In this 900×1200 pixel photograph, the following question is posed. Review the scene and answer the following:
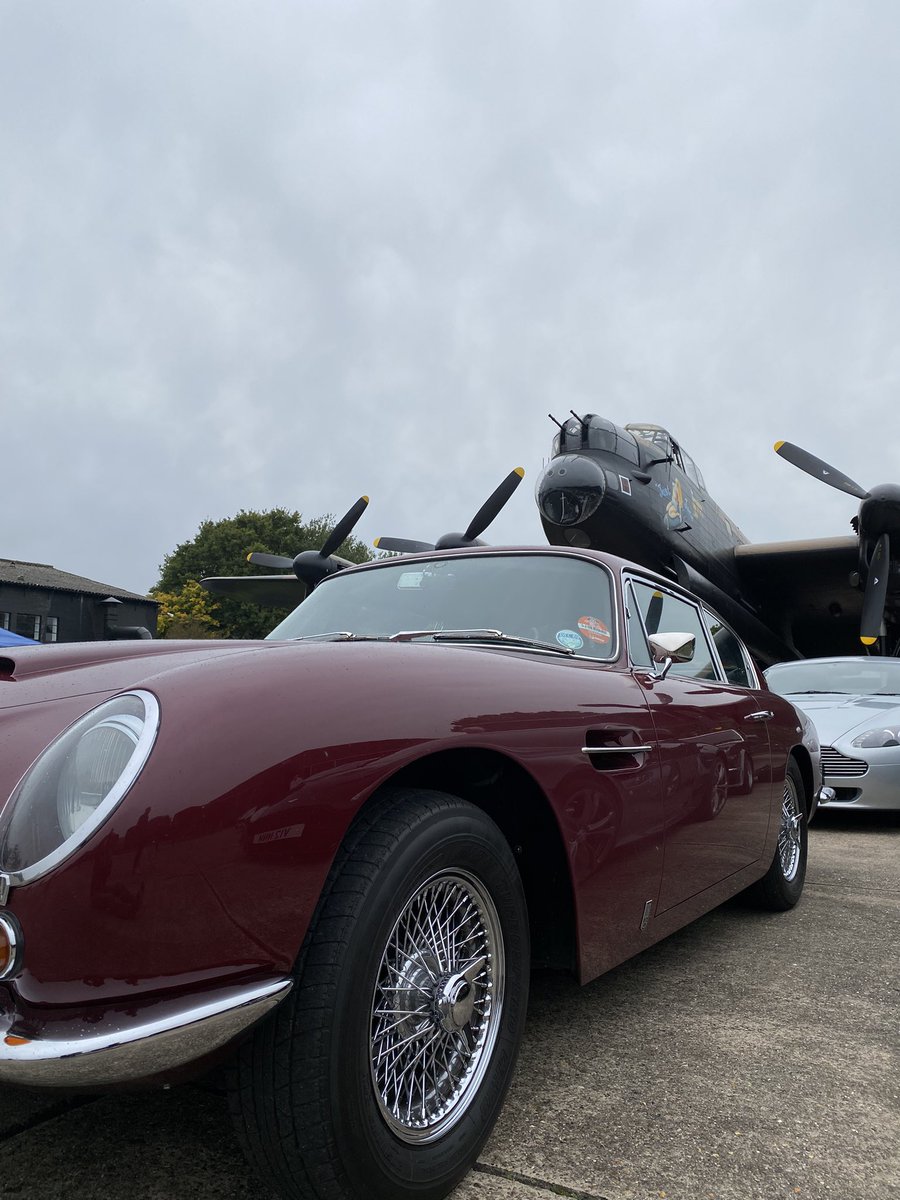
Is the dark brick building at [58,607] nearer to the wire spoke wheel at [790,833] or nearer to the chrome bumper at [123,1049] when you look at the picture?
the wire spoke wheel at [790,833]

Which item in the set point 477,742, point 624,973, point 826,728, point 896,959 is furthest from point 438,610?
point 826,728

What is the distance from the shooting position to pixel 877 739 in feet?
22.0

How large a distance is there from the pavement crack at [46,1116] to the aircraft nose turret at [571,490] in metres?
13.0

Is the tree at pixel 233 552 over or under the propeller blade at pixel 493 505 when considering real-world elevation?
over

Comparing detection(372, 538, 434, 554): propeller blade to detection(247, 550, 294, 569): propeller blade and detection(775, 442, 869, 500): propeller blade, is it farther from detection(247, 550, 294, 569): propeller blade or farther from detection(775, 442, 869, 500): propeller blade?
detection(775, 442, 869, 500): propeller blade

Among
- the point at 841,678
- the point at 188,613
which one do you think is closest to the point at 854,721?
the point at 841,678

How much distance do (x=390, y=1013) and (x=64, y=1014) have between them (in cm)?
59

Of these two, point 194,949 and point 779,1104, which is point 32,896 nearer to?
point 194,949

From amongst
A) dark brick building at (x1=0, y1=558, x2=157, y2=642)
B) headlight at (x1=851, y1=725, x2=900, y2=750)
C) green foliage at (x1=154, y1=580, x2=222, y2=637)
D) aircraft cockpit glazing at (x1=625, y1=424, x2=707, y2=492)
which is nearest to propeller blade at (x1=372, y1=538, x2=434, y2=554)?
aircraft cockpit glazing at (x1=625, y1=424, x2=707, y2=492)

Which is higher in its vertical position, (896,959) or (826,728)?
(826,728)

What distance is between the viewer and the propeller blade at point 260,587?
740 inches

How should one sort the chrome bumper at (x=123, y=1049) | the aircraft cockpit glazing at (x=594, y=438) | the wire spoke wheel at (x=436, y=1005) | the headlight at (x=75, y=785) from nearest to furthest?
1. the chrome bumper at (x=123, y=1049)
2. the headlight at (x=75, y=785)
3. the wire spoke wheel at (x=436, y=1005)
4. the aircraft cockpit glazing at (x=594, y=438)

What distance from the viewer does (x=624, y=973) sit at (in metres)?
3.08

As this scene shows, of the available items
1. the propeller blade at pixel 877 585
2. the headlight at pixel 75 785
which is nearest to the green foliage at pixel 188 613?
the propeller blade at pixel 877 585
